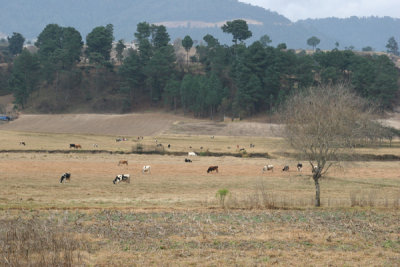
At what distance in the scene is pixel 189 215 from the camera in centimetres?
2725

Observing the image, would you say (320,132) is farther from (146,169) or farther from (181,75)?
(181,75)

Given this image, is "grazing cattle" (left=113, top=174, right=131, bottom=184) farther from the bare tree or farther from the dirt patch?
the dirt patch

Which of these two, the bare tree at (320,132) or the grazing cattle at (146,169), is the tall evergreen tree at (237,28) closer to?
the grazing cattle at (146,169)

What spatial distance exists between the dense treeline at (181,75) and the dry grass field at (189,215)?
208 ft

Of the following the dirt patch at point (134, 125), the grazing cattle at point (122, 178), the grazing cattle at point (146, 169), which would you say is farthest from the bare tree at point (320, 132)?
the dirt patch at point (134, 125)

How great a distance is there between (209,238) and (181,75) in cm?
13262

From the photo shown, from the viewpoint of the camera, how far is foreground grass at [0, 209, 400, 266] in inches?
708

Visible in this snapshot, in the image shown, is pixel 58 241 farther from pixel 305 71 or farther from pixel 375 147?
pixel 305 71

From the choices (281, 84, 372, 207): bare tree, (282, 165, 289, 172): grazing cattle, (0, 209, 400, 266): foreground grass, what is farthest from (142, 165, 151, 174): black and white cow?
(0, 209, 400, 266): foreground grass

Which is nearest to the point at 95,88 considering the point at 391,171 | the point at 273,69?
the point at 273,69

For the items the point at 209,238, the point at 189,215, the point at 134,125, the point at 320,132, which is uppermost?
Answer: the point at 320,132

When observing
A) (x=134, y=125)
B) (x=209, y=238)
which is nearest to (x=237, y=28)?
(x=134, y=125)

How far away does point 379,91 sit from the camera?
123 meters

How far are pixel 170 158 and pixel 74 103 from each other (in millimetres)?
89200
